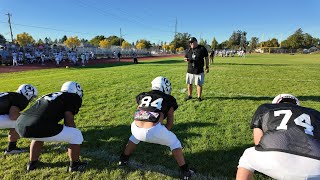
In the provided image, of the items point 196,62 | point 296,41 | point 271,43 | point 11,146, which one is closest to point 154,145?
point 11,146

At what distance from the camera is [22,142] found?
5.21 metres

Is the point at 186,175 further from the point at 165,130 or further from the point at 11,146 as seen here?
the point at 11,146

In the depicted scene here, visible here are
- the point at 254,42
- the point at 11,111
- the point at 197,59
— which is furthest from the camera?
the point at 254,42

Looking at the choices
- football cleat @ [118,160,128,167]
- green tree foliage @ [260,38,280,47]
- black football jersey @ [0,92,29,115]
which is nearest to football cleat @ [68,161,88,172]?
football cleat @ [118,160,128,167]

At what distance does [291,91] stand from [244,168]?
877 centimetres

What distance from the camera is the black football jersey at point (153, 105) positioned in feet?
12.8

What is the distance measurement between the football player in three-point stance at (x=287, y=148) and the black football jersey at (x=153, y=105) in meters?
1.50

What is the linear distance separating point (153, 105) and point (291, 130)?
77.2 inches

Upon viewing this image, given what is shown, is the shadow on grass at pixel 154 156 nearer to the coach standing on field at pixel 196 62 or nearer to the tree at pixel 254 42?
the coach standing on field at pixel 196 62

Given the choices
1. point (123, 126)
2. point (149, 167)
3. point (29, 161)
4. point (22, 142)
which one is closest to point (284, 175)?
point (149, 167)

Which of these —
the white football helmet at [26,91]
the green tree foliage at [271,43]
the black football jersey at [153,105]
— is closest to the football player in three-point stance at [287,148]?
the black football jersey at [153,105]

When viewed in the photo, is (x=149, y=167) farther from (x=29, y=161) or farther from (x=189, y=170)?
(x=29, y=161)

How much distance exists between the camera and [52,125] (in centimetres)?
386

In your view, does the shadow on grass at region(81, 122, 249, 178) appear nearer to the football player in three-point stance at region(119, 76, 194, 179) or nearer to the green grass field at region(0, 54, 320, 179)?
the green grass field at region(0, 54, 320, 179)
